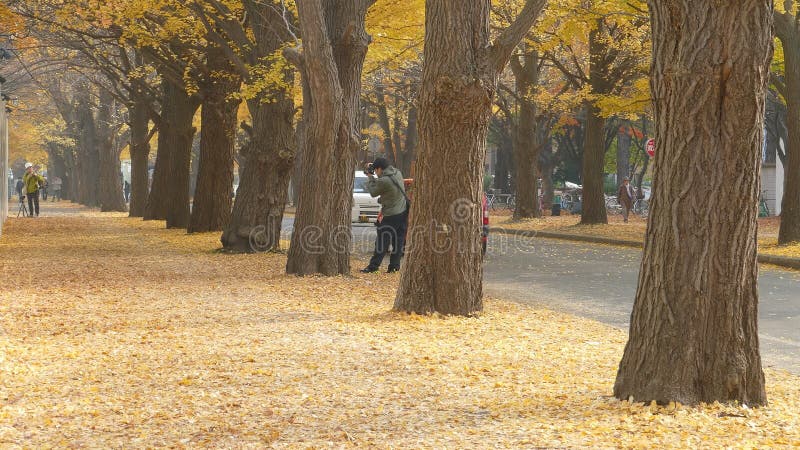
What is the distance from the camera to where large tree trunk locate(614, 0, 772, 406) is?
6270 millimetres

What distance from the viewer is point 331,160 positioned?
620 inches

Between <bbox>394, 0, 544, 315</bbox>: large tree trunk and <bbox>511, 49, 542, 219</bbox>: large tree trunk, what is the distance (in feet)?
76.2

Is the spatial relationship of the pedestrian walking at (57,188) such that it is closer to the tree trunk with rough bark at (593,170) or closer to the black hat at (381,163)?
the tree trunk with rough bark at (593,170)

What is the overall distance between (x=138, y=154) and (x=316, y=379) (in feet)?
117

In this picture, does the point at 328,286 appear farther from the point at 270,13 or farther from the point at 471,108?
the point at 270,13

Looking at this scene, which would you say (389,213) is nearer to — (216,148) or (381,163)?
(381,163)

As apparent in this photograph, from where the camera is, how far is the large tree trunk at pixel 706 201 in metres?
6.27

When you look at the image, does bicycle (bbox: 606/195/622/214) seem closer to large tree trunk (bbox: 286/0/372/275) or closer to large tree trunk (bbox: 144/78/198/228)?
large tree trunk (bbox: 144/78/198/228)

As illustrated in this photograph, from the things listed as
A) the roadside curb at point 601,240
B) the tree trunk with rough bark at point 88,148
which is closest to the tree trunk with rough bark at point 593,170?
the roadside curb at point 601,240

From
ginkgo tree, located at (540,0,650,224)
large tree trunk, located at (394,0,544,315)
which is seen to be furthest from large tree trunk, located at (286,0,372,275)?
ginkgo tree, located at (540,0,650,224)

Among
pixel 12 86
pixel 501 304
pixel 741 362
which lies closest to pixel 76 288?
pixel 501 304

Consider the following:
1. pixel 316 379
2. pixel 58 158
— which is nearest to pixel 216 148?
pixel 316 379

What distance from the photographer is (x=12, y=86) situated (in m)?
39.1

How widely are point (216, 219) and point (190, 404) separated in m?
21.8
